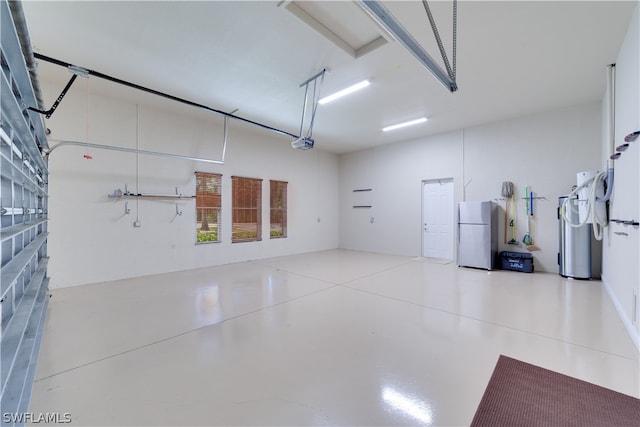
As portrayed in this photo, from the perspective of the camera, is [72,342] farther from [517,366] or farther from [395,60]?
[395,60]

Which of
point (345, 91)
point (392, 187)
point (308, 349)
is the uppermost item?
point (345, 91)

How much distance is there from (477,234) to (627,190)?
309 centimetres

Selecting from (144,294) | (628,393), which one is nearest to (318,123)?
(144,294)

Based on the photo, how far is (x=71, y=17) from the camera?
2.75 m

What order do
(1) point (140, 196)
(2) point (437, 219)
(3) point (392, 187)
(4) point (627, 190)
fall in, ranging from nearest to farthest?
(4) point (627, 190) → (1) point (140, 196) → (2) point (437, 219) → (3) point (392, 187)

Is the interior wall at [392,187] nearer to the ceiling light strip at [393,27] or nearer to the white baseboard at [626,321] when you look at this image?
the white baseboard at [626,321]

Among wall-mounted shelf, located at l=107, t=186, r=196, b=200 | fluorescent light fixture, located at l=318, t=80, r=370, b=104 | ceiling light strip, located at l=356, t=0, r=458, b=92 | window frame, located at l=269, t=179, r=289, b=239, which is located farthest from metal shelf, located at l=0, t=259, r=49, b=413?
window frame, located at l=269, t=179, r=289, b=239

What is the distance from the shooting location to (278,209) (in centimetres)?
759

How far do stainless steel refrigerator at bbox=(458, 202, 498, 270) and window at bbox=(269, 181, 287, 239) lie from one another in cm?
465

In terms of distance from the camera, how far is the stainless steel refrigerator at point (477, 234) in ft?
18.4

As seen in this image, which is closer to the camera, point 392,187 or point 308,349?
point 308,349

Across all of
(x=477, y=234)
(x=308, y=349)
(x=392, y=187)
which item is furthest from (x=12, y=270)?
(x=392, y=187)

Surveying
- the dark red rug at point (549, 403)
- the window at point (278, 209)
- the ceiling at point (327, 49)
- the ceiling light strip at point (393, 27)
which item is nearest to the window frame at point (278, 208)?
the window at point (278, 209)

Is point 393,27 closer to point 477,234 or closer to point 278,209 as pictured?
point 477,234
